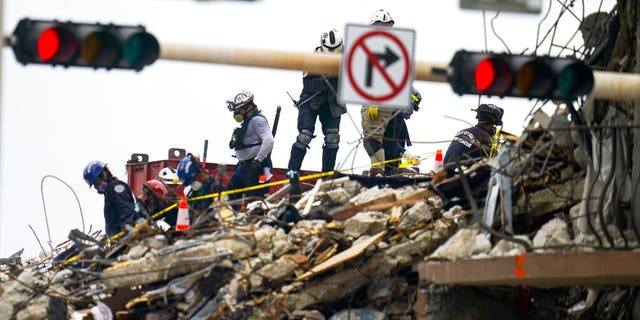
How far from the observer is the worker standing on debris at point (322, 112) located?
985 inches

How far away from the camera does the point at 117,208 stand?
2425cm

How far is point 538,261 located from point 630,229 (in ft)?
6.51

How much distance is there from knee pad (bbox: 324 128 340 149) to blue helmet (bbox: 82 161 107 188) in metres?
2.79

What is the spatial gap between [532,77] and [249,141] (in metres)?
10.9

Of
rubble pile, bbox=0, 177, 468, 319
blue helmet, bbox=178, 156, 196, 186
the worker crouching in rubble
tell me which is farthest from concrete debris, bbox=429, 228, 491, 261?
blue helmet, bbox=178, 156, 196, 186

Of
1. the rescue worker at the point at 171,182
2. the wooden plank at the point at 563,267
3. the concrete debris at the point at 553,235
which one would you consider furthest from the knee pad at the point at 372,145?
the wooden plank at the point at 563,267

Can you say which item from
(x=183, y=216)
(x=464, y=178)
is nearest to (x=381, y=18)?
(x=183, y=216)

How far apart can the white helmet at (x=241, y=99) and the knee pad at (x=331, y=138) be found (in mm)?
1071

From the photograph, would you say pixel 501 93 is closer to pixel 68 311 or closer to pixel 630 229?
pixel 630 229

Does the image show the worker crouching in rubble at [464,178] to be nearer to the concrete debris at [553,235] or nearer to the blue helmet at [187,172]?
the concrete debris at [553,235]

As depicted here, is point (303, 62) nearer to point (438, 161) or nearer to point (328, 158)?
point (438, 161)

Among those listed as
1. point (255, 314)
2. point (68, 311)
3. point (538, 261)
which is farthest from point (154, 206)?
point (538, 261)

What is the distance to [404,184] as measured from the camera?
22.3 metres

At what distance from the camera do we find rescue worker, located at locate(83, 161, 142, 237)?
24125 mm
